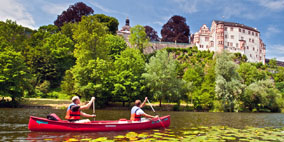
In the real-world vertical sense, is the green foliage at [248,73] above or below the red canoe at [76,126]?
above

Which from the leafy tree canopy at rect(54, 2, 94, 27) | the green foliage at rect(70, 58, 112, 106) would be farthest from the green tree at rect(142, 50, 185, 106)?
the leafy tree canopy at rect(54, 2, 94, 27)

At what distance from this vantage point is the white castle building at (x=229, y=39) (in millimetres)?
79188

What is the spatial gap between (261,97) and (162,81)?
56.6 ft

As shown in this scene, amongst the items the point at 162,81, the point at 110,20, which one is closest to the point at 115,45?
the point at 162,81

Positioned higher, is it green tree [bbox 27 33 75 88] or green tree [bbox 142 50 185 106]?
green tree [bbox 27 33 75 88]

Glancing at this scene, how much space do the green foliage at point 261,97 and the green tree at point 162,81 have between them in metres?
11.7

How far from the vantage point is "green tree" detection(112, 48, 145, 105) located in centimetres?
3388

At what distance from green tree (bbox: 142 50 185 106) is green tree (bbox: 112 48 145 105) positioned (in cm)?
155

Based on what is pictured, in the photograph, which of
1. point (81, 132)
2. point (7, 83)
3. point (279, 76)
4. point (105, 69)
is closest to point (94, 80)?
point (105, 69)

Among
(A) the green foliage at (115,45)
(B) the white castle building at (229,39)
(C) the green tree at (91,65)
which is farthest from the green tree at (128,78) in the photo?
(B) the white castle building at (229,39)

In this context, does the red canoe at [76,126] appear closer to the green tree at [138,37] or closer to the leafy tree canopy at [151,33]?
the green tree at [138,37]

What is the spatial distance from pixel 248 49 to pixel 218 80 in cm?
5399

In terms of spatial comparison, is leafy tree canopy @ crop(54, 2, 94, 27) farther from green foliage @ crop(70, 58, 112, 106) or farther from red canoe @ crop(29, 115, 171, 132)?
red canoe @ crop(29, 115, 171, 132)

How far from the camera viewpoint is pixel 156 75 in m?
36.2
